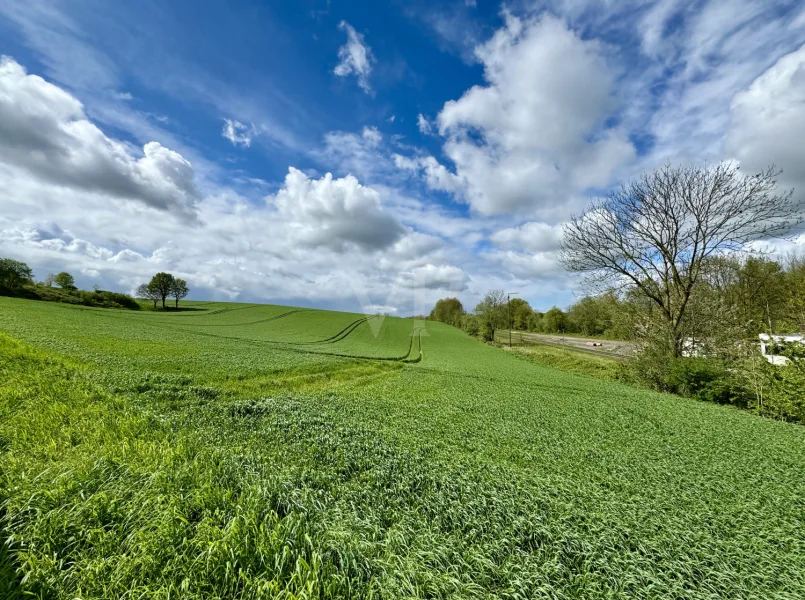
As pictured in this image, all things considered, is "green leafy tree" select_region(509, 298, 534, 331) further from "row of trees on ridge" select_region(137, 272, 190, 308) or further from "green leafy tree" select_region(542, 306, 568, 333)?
"row of trees on ridge" select_region(137, 272, 190, 308)

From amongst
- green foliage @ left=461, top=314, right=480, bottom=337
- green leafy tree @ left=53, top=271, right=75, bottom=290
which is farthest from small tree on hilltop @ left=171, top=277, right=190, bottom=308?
green foliage @ left=461, top=314, right=480, bottom=337

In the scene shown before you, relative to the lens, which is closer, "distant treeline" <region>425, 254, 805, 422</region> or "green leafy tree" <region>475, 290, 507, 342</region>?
"distant treeline" <region>425, 254, 805, 422</region>

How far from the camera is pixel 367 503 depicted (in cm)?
456

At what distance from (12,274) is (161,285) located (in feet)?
81.4

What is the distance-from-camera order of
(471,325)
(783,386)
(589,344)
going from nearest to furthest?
(783,386) → (589,344) → (471,325)

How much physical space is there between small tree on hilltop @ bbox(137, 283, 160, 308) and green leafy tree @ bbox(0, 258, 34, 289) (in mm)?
19721

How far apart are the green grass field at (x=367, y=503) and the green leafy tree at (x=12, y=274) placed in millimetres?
83625

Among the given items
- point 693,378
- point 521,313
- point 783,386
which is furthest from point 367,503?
point 521,313

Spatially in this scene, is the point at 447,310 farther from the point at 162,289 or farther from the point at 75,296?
the point at 75,296

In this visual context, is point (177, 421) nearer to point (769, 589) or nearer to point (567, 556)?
point (567, 556)

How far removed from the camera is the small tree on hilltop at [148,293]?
81250mm

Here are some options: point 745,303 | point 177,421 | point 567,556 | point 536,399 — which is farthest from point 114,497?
point 745,303

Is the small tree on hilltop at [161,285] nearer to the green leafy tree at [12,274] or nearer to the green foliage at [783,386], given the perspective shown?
the green leafy tree at [12,274]

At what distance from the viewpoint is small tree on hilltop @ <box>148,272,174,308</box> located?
81.2 m
